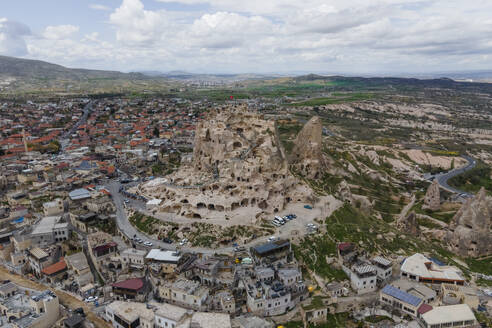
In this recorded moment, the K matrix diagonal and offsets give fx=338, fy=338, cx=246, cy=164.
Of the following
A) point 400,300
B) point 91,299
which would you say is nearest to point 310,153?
point 400,300

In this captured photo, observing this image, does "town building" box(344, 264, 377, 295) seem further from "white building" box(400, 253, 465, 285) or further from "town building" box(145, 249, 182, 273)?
"town building" box(145, 249, 182, 273)

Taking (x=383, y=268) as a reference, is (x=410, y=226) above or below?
below

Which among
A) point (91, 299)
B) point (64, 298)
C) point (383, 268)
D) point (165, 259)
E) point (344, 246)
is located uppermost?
point (344, 246)

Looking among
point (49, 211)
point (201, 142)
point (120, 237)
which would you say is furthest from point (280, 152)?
point (49, 211)

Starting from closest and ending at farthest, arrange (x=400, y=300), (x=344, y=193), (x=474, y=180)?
1. (x=400, y=300)
2. (x=344, y=193)
3. (x=474, y=180)

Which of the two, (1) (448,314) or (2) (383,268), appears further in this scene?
(2) (383,268)

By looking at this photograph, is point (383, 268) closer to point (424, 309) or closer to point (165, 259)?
point (424, 309)

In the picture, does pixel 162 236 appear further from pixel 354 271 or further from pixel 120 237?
pixel 354 271
